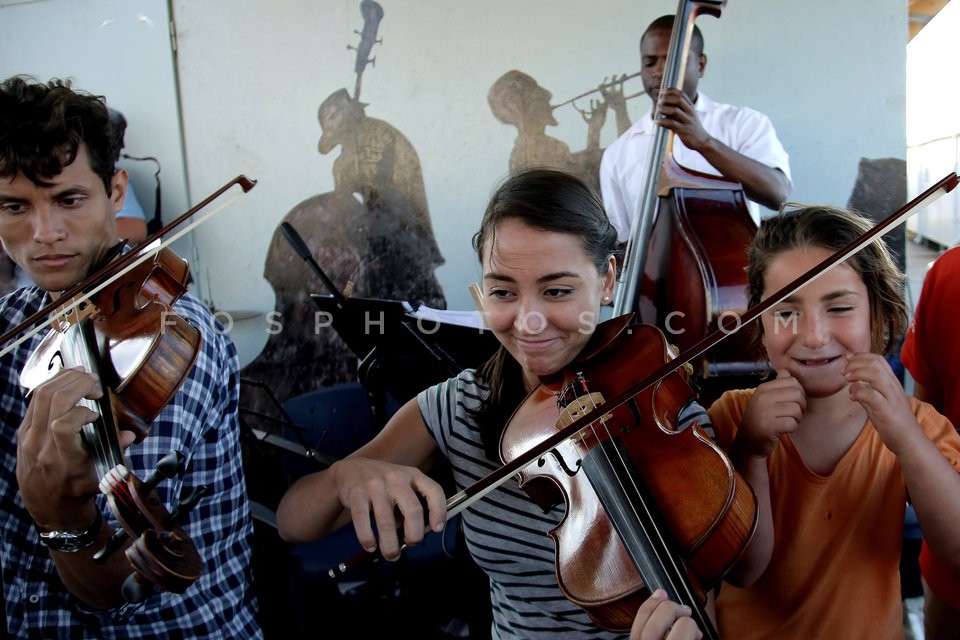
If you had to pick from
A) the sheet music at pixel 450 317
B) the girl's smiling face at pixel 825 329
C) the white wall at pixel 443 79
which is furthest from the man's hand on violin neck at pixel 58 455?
the white wall at pixel 443 79

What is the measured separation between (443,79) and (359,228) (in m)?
0.70

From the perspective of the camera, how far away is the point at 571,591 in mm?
978

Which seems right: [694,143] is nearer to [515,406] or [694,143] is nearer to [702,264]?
[702,264]

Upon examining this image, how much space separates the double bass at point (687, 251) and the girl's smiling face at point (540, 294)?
2.63 feet

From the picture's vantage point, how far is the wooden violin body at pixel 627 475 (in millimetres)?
966

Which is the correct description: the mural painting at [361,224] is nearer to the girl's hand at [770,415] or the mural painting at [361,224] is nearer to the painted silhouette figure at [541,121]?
the painted silhouette figure at [541,121]

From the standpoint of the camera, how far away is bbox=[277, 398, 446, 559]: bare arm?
98 centimetres

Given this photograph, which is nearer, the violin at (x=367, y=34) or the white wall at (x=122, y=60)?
the violin at (x=367, y=34)

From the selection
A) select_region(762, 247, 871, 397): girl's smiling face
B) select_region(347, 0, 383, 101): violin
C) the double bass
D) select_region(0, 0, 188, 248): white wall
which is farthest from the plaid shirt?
select_region(0, 0, 188, 248): white wall

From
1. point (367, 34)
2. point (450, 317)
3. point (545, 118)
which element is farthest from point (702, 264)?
point (367, 34)

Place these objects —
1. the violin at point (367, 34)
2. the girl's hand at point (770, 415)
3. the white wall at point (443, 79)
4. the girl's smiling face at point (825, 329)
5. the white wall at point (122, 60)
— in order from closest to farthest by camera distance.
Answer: the girl's hand at point (770, 415) < the girl's smiling face at point (825, 329) < the white wall at point (443, 79) < the violin at point (367, 34) < the white wall at point (122, 60)

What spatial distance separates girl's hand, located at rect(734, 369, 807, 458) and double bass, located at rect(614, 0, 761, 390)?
802 mm

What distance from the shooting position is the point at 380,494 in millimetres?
1005

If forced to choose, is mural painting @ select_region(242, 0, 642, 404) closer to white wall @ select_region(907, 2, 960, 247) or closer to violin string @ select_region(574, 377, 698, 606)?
white wall @ select_region(907, 2, 960, 247)
